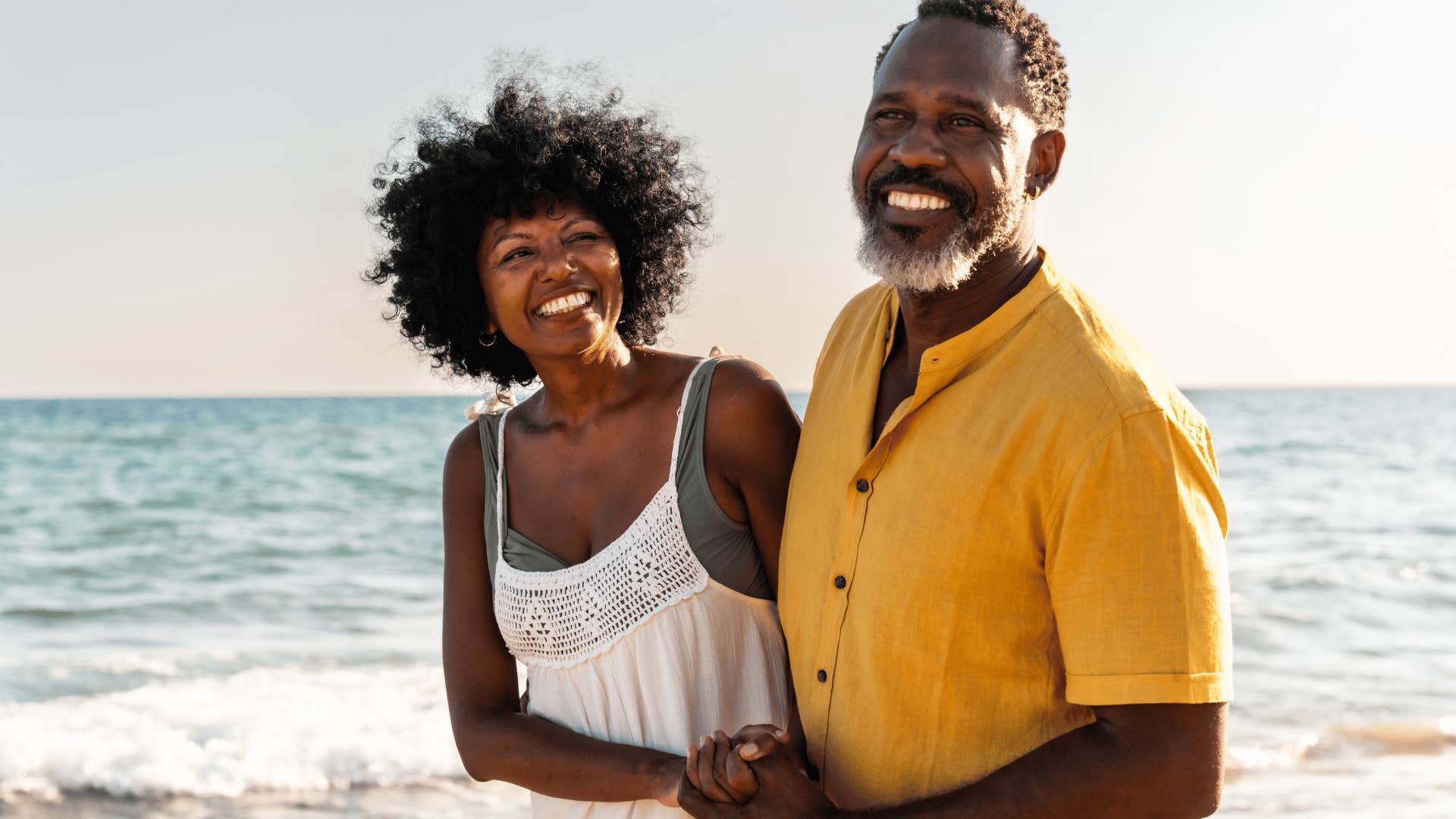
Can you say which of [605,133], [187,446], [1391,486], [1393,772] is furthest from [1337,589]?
[187,446]

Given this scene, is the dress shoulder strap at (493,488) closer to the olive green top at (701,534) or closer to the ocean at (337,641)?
the olive green top at (701,534)

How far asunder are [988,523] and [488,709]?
1410 millimetres

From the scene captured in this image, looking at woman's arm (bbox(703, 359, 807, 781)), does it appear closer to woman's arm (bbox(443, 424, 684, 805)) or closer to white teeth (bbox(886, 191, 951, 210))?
woman's arm (bbox(443, 424, 684, 805))

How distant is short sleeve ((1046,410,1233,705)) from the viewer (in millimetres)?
1890

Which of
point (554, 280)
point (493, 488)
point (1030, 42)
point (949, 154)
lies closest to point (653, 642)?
point (493, 488)

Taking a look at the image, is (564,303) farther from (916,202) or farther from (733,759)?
(733,759)

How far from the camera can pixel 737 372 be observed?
2955mm

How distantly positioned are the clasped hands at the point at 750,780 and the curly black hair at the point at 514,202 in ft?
3.88

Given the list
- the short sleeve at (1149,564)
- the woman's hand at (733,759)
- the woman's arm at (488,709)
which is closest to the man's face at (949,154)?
the short sleeve at (1149,564)

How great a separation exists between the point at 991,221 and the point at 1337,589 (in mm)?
10596

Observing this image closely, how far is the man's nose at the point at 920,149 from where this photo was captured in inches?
86.4

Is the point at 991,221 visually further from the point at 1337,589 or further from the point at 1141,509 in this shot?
the point at 1337,589

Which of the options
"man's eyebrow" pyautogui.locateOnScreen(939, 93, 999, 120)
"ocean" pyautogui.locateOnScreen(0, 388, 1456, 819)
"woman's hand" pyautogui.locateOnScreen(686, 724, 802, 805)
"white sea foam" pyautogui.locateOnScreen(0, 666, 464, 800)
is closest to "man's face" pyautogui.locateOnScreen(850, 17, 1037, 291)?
"man's eyebrow" pyautogui.locateOnScreen(939, 93, 999, 120)

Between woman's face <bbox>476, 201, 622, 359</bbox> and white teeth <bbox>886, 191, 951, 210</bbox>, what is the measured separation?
845 mm
